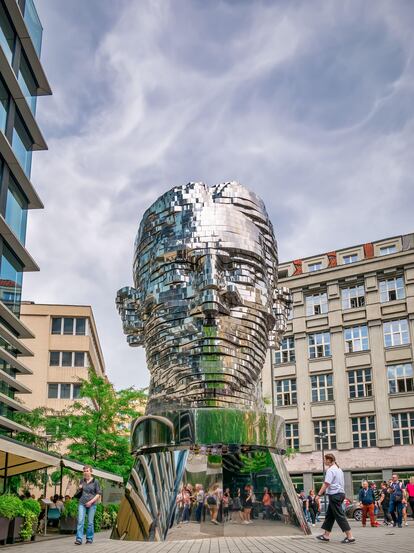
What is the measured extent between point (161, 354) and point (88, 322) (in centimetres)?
4445

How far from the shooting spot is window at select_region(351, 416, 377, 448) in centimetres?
5128

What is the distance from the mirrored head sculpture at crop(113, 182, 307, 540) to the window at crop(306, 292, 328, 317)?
4260cm

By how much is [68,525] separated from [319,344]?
3864cm

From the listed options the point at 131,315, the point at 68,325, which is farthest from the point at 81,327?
the point at 131,315

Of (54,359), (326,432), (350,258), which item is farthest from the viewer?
(350,258)

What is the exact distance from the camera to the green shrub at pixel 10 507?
13920 millimetres

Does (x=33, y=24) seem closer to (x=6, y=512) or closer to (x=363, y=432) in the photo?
(x=6, y=512)

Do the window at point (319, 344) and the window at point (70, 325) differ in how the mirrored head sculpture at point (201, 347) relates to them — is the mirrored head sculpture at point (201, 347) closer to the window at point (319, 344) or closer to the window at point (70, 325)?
the window at point (319, 344)

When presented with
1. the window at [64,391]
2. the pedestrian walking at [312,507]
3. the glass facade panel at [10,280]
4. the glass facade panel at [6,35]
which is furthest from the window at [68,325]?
the pedestrian walking at [312,507]

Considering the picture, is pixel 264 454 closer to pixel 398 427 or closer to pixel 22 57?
pixel 22 57

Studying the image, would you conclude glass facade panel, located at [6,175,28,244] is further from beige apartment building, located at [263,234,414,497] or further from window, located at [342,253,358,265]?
window, located at [342,253,358,265]

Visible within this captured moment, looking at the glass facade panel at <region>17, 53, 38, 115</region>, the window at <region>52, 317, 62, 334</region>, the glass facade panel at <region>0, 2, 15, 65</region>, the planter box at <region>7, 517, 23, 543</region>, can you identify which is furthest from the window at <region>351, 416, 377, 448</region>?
the planter box at <region>7, 517, 23, 543</region>

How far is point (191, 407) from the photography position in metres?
12.2

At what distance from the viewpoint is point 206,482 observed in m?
11.4
